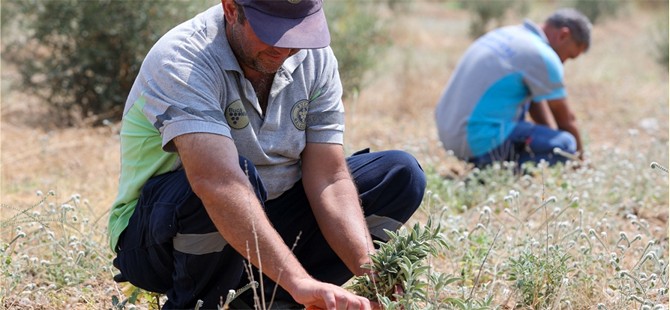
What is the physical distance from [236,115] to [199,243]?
39cm

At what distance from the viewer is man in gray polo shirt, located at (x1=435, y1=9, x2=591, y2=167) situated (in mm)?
5668

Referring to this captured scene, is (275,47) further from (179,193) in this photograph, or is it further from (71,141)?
(71,141)

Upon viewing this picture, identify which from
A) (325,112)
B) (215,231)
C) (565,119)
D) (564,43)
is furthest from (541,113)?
(215,231)

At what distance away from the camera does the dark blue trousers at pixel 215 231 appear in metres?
2.60

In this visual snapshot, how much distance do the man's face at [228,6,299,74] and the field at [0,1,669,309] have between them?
832 mm

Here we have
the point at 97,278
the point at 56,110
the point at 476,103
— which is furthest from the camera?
the point at 56,110

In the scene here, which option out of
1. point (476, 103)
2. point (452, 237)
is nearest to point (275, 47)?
point (452, 237)

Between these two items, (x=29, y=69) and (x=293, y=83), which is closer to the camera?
(x=293, y=83)

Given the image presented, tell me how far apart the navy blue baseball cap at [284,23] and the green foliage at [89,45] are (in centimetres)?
398

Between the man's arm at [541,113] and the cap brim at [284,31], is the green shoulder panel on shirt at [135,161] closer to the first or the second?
the cap brim at [284,31]

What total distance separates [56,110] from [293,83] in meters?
4.63

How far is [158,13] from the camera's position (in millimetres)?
6508

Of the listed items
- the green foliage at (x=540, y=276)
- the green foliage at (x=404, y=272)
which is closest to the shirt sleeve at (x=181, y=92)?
the green foliage at (x=404, y=272)

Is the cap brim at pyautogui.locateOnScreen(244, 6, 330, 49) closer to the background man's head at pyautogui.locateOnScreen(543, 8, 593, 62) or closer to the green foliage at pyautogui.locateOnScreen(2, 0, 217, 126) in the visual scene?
the background man's head at pyautogui.locateOnScreen(543, 8, 593, 62)
